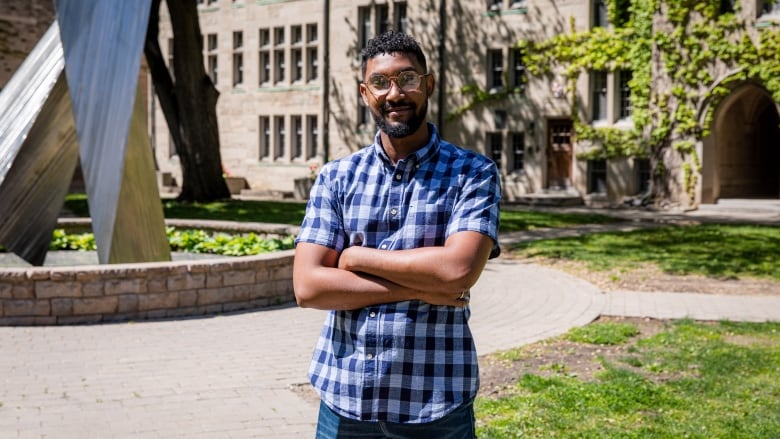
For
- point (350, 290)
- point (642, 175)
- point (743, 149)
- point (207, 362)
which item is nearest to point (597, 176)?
point (642, 175)

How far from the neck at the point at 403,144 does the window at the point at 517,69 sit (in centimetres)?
3015

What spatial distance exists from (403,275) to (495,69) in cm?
3140

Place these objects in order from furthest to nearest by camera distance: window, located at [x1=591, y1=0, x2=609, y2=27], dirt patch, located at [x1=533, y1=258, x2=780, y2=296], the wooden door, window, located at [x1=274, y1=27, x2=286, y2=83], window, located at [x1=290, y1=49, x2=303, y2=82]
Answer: window, located at [x1=274, y1=27, x2=286, y2=83] < window, located at [x1=290, y1=49, x2=303, y2=82] < the wooden door < window, located at [x1=591, y1=0, x2=609, y2=27] < dirt patch, located at [x1=533, y1=258, x2=780, y2=296]

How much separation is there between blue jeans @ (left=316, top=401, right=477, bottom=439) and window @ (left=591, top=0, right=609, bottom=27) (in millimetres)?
29762

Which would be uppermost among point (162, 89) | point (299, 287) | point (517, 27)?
point (517, 27)

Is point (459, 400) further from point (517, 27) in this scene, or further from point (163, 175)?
point (163, 175)

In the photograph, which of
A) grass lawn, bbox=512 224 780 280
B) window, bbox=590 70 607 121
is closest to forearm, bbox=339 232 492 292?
grass lawn, bbox=512 224 780 280

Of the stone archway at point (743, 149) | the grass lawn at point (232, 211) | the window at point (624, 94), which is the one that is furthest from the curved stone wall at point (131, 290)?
the window at point (624, 94)

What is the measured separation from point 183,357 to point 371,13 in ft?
96.7

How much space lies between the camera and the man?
116 inches

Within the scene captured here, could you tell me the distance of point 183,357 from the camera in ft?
27.2

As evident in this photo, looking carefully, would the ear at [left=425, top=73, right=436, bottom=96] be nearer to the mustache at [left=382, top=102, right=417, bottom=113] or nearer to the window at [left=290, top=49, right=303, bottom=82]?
Answer: the mustache at [left=382, top=102, right=417, bottom=113]

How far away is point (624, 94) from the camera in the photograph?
30.9m

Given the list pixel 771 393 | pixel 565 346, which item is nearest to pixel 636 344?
pixel 565 346
